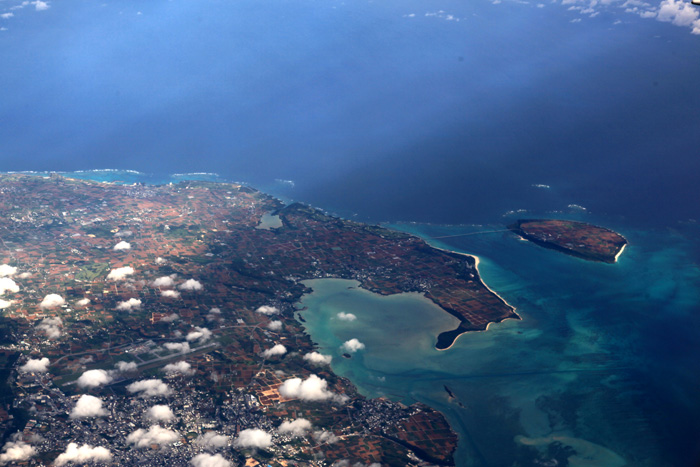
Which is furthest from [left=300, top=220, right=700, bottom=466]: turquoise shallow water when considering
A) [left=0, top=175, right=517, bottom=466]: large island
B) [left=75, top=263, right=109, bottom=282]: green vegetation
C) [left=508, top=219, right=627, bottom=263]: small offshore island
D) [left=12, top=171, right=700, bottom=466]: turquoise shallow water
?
[left=75, top=263, right=109, bottom=282]: green vegetation

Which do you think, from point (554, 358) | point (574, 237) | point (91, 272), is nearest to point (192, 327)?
point (91, 272)

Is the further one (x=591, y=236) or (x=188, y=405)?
(x=591, y=236)

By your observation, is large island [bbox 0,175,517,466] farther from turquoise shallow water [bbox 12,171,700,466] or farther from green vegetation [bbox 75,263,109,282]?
turquoise shallow water [bbox 12,171,700,466]

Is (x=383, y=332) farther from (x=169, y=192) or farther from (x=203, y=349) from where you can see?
(x=169, y=192)

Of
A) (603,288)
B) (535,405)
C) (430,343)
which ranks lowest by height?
(535,405)

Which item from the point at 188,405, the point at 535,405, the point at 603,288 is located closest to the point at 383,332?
the point at 535,405

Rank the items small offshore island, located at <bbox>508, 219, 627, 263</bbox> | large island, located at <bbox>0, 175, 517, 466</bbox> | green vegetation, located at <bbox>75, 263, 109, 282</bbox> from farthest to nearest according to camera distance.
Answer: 1. small offshore island, located at <bbox>508, 219, 627, 263</bbox>
2. green vegetation, located at <bbox>75, 263, 109, 282</bbox>
3. large island, located at <bbox>0, 175, 517, 466</bbox>

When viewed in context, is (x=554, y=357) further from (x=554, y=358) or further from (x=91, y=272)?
(x=91, y=272)

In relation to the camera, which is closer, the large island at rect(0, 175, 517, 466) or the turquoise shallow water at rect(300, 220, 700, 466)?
the large island at rect(0, 175, 517, 466)
